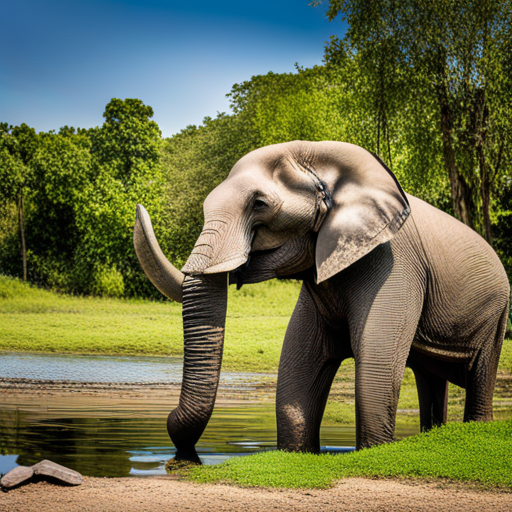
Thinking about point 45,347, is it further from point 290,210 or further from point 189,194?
point 189,194

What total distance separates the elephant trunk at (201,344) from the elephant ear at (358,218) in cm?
96

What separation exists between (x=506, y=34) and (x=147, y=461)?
54.9 ft

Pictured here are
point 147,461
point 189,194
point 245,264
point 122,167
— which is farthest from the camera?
point 189,194

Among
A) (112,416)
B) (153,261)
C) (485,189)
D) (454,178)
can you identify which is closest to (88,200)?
(454,178)

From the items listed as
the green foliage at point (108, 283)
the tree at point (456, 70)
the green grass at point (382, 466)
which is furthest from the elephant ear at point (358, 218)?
the green foliage at point (108, 283)

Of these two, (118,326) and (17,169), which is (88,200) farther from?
(118,326)

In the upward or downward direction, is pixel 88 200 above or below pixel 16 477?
above

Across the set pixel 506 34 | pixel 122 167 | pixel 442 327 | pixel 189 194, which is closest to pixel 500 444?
pixel 442 327

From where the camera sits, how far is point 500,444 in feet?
25.1

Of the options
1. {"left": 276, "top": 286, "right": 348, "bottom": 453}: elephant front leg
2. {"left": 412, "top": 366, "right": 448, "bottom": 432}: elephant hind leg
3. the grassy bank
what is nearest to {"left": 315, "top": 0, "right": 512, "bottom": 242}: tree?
the grassy bank

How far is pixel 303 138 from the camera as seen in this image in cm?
4078

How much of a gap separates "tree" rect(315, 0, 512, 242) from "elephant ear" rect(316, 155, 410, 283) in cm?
1471

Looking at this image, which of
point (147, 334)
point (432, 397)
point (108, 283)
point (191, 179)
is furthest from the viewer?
point (191, 179)

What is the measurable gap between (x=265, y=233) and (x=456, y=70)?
15.7 m
